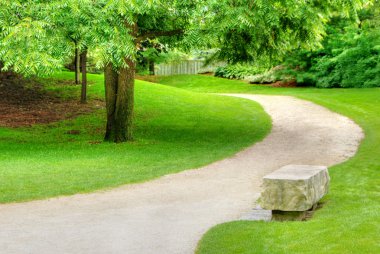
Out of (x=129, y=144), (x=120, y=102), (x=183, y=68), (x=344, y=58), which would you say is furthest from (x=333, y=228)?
(x=183, y=68)

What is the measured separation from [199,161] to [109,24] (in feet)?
15.0

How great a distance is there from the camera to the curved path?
9359 mm

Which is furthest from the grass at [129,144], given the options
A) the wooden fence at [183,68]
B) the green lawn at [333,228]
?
the wooden fence at [183,68]

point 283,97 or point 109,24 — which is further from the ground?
point 109,24

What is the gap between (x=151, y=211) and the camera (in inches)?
458

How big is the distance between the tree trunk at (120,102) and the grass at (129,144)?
582 mm

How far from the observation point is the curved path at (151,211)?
9.36m

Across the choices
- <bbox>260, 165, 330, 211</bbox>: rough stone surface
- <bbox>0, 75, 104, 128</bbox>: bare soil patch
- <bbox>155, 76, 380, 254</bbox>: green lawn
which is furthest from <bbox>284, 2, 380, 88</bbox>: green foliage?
<bbox>260, 165, 330, 211</bbox>: rough stone surface

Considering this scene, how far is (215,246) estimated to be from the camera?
893 centimetres

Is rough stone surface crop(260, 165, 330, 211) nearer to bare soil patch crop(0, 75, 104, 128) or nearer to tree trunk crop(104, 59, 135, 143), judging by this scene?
tree trunk crop(104, 59, 135, 143)

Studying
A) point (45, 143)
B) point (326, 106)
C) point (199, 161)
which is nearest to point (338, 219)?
point (199, 161)

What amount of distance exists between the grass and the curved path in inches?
34.2

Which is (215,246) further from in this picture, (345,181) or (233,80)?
(233,80)

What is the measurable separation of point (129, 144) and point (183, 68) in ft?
106
